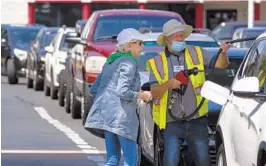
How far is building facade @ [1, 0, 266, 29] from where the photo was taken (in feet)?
170

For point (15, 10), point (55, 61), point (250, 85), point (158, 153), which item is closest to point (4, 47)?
point (55, 61)

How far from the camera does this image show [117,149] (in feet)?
33.4

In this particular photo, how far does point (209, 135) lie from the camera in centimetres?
1067

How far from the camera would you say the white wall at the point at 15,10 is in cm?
5269

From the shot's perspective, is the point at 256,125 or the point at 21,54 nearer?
the point at 256,125

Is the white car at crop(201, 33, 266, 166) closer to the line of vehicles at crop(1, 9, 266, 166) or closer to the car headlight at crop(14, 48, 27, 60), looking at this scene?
the line of vehicles at crop(1, 9, 266, 166)

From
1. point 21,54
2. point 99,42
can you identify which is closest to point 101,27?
point 99,42

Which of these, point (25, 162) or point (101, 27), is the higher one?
point (101, 27)

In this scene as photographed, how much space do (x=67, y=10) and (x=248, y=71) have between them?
44171 millimetres

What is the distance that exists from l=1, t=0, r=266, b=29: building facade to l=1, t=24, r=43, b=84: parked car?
56.4ft

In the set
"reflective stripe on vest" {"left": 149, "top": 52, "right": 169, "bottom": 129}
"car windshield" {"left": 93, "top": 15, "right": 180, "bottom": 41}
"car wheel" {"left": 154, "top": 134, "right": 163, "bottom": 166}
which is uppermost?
"car windshield" {"left": 93, "top": 15, "right": 180, "bottom": 41}

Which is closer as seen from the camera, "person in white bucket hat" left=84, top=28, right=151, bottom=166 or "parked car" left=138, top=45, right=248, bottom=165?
"person in white bucket hat" left=84, top=28, right=151, bottom=166

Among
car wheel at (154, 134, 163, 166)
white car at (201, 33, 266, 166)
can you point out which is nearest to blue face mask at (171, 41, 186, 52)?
white car at (201, 33, 266, 166)

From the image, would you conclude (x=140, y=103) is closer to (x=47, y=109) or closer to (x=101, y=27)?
(x=101, y=27)
